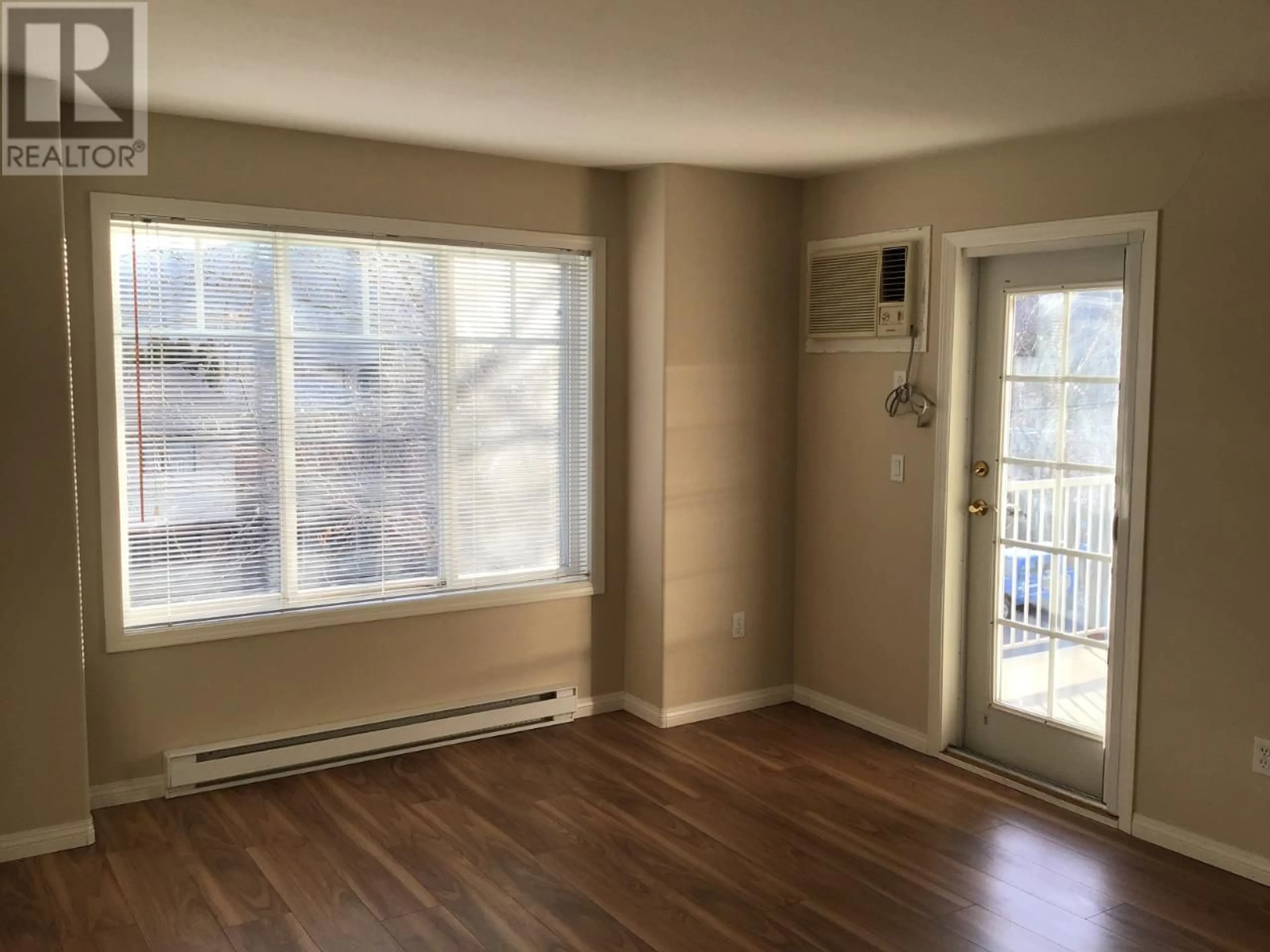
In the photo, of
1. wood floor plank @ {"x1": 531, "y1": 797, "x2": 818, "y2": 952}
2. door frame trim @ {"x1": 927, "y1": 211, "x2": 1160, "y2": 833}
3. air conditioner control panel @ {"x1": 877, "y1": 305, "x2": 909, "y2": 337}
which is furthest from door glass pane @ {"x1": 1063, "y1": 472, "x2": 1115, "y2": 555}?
wood floor plank @ {"x1": 531, "y1": 797, "x2": 818, "y2": 952}

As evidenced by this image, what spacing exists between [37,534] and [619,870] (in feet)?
6.81

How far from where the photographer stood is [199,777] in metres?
3.90

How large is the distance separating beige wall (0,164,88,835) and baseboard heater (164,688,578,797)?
0.49m

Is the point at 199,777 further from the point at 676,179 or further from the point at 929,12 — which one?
the point at 929,12

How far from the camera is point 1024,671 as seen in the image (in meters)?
4.14

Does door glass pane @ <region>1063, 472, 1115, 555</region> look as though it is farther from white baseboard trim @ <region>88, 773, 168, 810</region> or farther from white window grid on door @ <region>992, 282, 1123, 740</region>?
white baseboard trim @ <region>88, 773, 168, 810</region>

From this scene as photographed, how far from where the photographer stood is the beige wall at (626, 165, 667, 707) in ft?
15.0

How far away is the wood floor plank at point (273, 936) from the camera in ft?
9.50

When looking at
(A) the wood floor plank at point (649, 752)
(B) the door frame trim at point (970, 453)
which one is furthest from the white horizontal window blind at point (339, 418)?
(B) the door frame trim at point (970, 453)

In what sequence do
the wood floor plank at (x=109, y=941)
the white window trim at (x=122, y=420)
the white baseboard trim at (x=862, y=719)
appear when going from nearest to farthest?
1. the wood floor plank at (x=109, y=941)
2. the white window trim at (x=122, y=420)
3. the white baseboard trim at (x=862, y=719)

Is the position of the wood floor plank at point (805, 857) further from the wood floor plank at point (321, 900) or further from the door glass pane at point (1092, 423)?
the door glass pane at point (1092, 423)

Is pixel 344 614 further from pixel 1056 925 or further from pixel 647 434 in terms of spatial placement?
pixel 1056 925

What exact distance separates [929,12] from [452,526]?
2.75 metres

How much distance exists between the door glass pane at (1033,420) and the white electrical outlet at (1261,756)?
1151 mm
